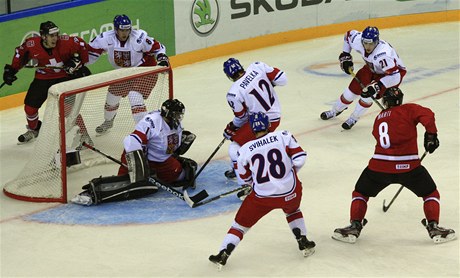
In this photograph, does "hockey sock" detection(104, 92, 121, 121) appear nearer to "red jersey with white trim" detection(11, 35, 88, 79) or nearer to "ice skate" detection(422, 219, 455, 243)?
"red jersey with white trim" detection(11, 35, 88, 79)

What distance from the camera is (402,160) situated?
5.79 metres

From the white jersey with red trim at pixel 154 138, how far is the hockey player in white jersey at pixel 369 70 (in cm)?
190

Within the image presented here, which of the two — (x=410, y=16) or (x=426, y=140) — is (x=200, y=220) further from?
(x=410, y=16)

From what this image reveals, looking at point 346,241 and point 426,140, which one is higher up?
point 426,140

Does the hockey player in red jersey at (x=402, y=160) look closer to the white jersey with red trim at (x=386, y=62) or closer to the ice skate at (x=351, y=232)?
the ice skate at (x=351, y=232)

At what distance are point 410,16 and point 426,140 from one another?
671cm

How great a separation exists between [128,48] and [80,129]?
106cm

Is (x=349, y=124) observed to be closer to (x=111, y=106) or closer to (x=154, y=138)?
(x=111, y=106)

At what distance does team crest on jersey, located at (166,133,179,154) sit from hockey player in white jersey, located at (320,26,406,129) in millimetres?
1868

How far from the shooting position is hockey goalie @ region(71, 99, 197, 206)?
6.59m

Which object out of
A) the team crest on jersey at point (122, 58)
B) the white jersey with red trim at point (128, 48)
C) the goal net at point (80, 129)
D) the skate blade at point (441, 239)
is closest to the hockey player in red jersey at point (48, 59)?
the white jersey with red trim at point (128, 48)

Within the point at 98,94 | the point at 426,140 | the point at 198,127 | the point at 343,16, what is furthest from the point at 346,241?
the point at 343,16

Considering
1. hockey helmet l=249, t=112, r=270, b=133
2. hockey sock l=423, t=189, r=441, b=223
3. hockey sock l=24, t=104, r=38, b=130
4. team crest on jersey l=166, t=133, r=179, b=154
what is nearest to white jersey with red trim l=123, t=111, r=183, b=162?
team crest on jersey l=166, t=133, r=179, b=154

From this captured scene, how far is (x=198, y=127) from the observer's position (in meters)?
8.62
